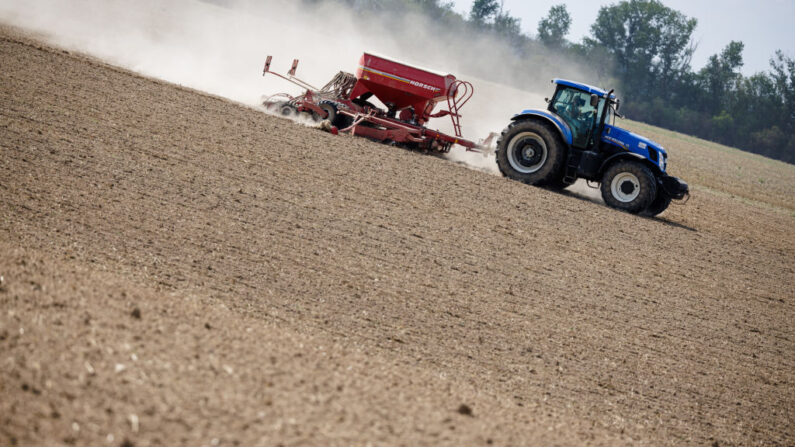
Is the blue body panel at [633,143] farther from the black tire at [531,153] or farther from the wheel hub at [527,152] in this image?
the wheel hub at [527,152]

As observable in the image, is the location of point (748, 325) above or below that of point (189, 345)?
above

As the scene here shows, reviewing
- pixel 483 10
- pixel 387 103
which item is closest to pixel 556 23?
pixel 483 10

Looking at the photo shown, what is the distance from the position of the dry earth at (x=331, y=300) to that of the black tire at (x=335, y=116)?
1.65 meters

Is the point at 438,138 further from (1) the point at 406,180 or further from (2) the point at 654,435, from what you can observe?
(2) the point at 654,435

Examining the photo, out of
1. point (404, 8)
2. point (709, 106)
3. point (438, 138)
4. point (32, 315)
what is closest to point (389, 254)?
point (32, 315)

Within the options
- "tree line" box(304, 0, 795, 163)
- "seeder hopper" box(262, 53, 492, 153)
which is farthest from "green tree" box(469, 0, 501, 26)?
"seeder hopper" box(262, 53, 492, 153)

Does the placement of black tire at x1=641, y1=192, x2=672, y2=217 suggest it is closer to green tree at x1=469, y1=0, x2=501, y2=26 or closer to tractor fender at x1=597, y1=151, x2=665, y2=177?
tractor fender at x1=597, y1=151, x2=665, y2=177

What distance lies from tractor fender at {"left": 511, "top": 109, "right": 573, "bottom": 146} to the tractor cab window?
0.35 feet

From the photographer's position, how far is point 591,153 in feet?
42.3

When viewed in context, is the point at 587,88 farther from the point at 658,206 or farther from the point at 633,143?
the point at 658,206

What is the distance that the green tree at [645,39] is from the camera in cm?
8325

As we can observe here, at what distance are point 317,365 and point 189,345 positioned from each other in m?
0.79

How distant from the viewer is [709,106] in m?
82.1

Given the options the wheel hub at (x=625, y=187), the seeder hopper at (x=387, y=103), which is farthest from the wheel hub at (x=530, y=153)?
the wheel hub at (x=625, y=187)
